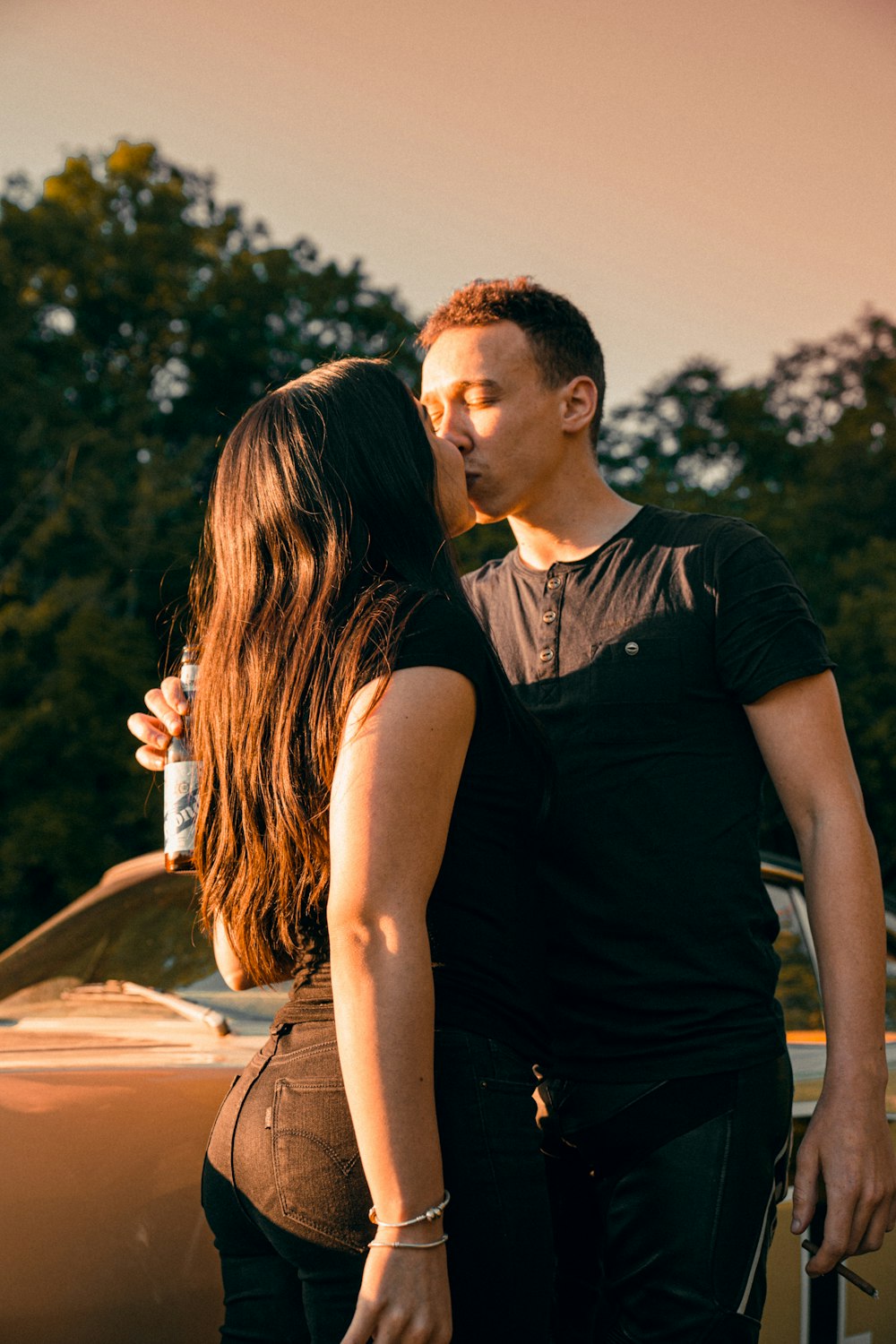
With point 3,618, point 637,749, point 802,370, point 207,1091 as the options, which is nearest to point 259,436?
point 637,749

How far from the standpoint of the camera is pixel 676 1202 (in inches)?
70.4

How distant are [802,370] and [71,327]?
11232 millimetres

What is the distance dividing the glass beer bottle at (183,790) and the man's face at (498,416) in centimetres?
67

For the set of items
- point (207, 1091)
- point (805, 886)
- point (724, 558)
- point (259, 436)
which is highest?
point (259, 436)

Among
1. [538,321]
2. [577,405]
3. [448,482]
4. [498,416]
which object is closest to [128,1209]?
[448,482]

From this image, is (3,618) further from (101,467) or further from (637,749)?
(637,749)

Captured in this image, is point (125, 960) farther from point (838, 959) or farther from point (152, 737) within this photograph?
point (838, 959)

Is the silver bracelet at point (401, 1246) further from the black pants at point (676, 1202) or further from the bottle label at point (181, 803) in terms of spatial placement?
the bottle label at point (181, 803)

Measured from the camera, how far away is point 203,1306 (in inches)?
92.6

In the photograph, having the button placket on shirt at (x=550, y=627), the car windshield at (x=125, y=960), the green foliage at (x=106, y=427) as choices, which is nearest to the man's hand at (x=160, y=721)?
the button placket on shirt at (x=550, y=627)

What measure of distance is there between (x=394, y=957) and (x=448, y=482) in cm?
68

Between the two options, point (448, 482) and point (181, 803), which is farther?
point (181, 803)

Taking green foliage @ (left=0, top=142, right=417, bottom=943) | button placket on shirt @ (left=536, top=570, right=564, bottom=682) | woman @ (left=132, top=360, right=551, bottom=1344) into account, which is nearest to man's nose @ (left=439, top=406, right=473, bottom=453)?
button placket on shirt @ (left=536, top=570, right=564, bottom=682)

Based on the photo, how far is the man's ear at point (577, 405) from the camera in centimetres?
239
